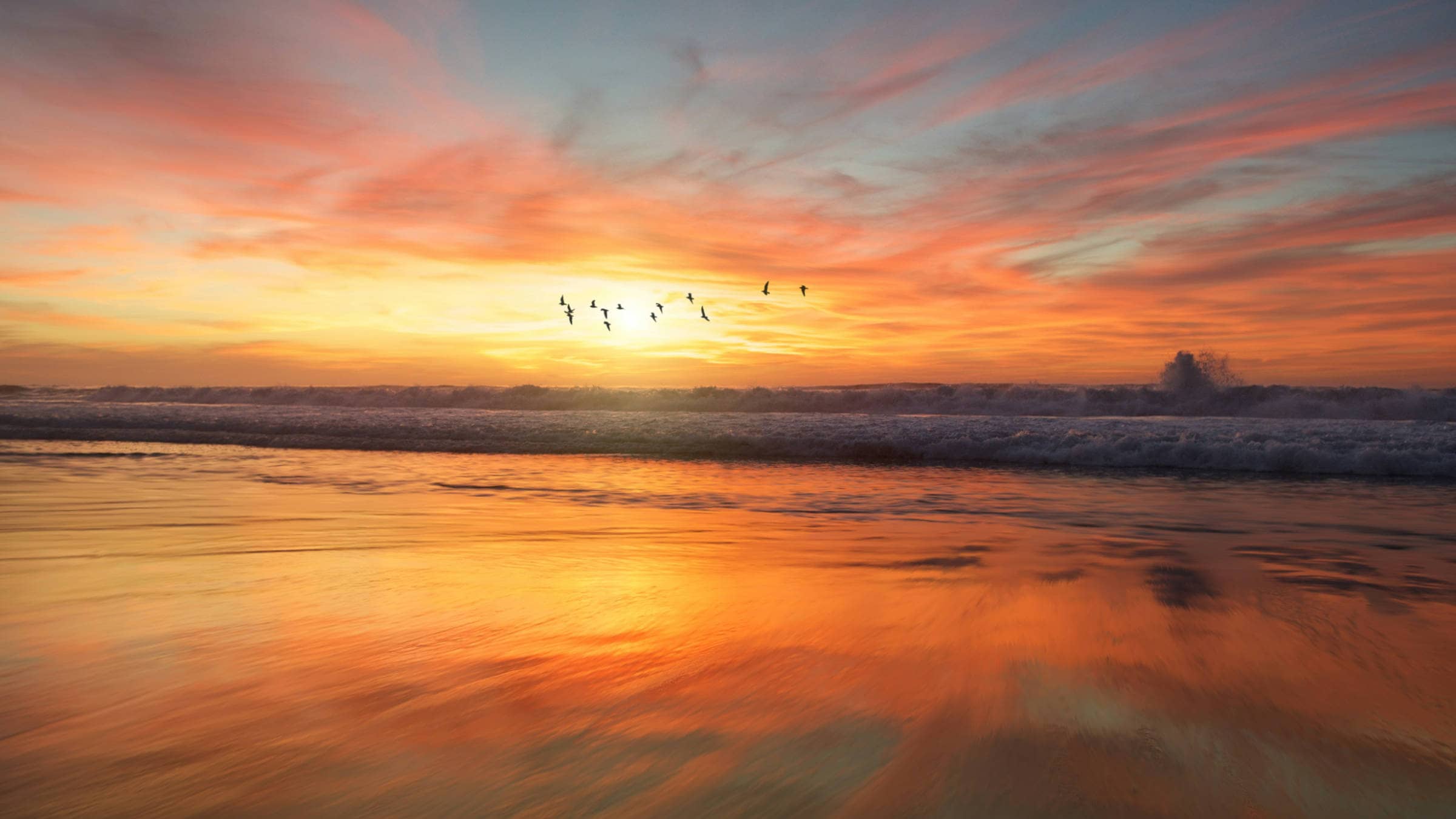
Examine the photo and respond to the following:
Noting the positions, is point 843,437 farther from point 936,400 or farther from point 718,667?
point 936,400

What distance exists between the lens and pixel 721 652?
3.46 metres

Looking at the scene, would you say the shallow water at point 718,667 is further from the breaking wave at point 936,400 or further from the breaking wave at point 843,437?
the breaking wave at point 936,400

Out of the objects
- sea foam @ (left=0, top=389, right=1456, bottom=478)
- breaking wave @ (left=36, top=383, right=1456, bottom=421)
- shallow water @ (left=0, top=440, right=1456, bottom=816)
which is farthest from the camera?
breaking wave @ (left=36, top=383, right=1456, bottom=421)

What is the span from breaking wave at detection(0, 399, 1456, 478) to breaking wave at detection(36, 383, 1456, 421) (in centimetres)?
862

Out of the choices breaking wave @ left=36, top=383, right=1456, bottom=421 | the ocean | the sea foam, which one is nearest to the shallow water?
the ocean

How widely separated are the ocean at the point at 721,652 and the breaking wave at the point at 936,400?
19.7m

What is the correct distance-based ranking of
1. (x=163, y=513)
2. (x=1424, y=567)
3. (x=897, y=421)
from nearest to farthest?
(x=1424, y=567)
(x=163, y=513)
(x=897, y=421)

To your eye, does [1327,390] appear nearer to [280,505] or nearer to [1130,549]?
[1130,549]

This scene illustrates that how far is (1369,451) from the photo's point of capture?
12.1m

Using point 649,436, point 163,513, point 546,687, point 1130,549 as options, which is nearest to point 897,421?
point 649,436

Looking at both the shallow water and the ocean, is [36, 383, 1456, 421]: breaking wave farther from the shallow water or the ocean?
the shallow water

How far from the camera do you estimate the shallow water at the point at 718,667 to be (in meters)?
2.25

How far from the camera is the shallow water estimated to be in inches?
88.6

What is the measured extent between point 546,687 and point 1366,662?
3.43 meters
